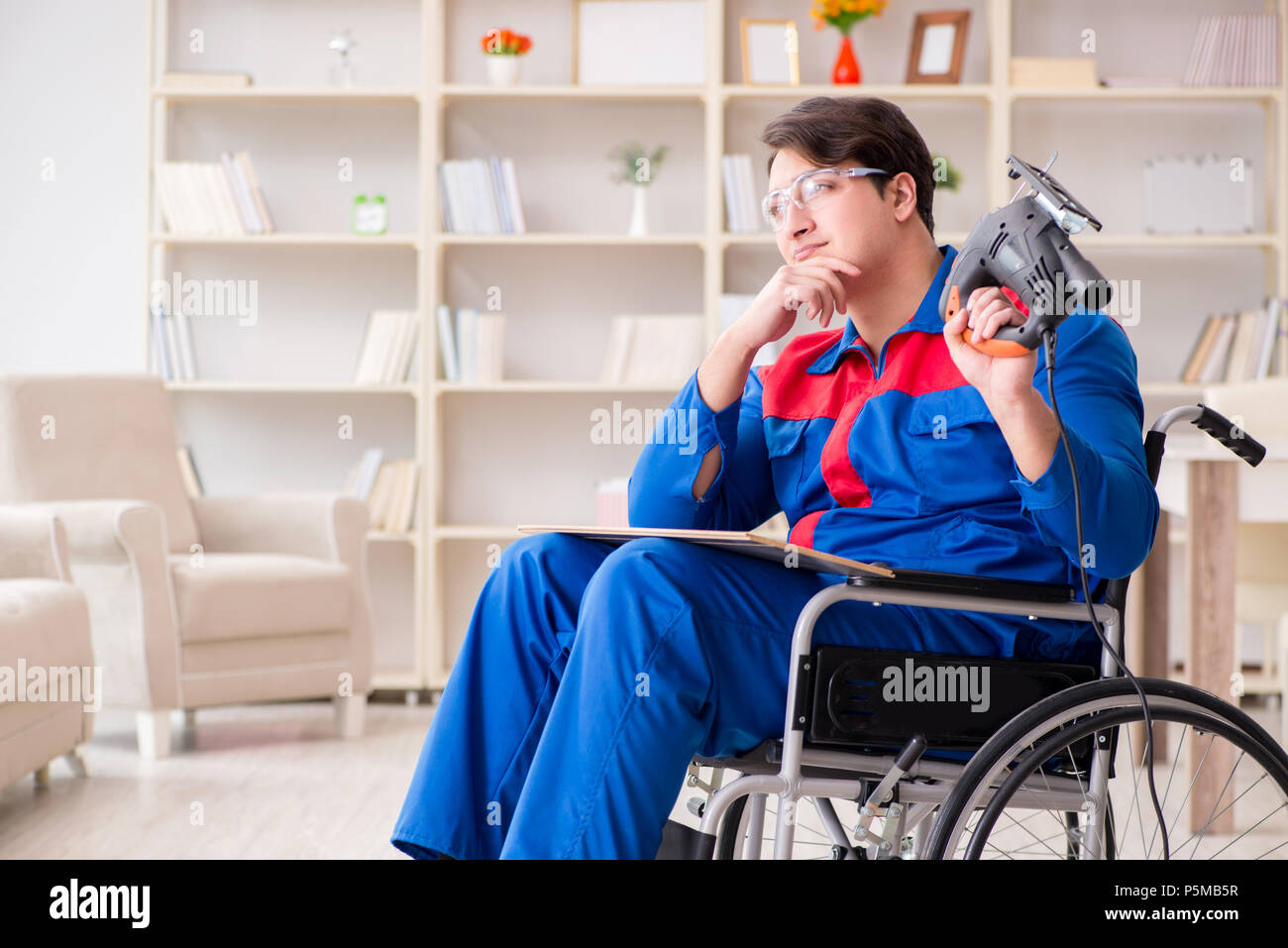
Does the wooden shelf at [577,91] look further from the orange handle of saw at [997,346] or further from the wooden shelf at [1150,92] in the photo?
the orange handle of saw at [997,346]

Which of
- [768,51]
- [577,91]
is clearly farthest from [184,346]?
[768,51]

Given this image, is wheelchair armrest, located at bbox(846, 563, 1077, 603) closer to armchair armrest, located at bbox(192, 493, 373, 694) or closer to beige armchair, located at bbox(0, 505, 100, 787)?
beige armchair, located at bbox(0, 505, 100, 787)

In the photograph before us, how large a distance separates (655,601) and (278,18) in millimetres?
3464

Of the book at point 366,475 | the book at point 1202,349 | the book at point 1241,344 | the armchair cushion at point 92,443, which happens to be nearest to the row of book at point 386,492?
the book at point 366,475

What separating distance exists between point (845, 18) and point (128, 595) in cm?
250

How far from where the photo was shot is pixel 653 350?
386cm

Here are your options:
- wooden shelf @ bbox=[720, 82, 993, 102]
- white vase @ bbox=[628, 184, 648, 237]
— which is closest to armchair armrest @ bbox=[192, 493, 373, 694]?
white vase @ bbox=[628, 184, 648, 237]

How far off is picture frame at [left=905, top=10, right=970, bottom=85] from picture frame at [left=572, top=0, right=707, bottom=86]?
2.06 feet

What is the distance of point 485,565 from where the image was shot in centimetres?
409

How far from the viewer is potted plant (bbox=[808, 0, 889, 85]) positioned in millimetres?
3742

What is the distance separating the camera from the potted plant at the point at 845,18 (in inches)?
147

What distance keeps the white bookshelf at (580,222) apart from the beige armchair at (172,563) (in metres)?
0.46
